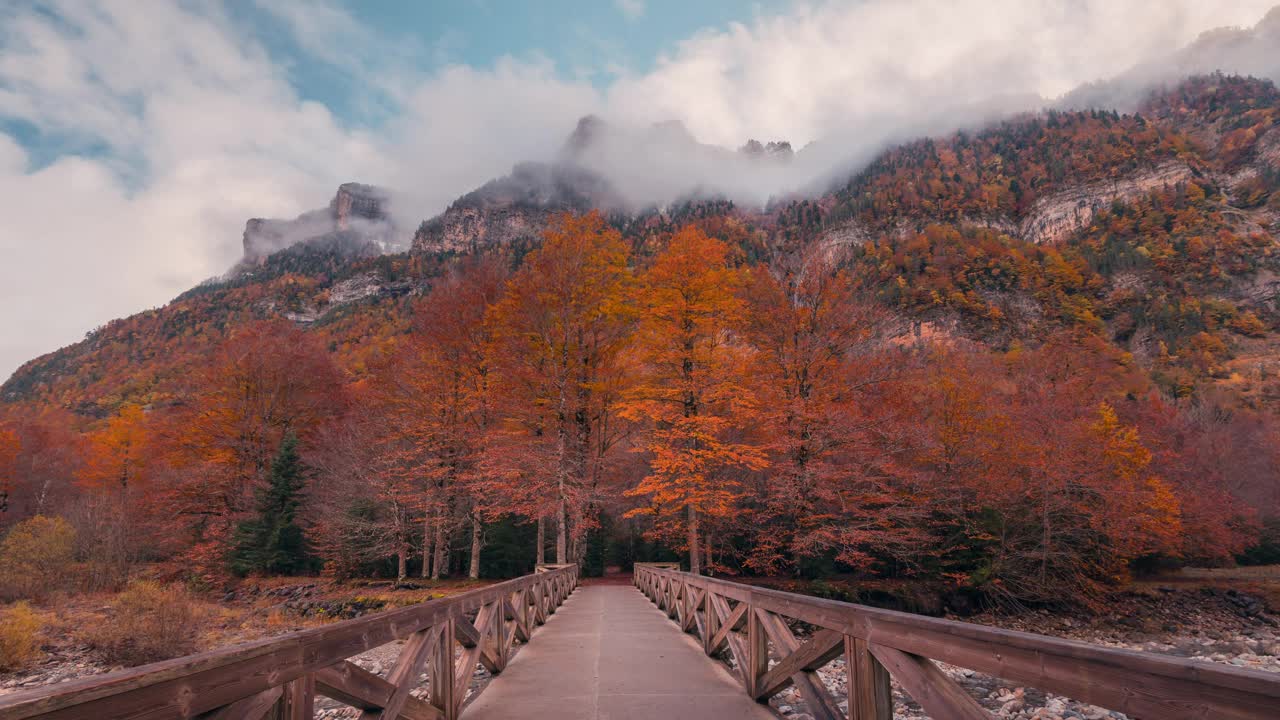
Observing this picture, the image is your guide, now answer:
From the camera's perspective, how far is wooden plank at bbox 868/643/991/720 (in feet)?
7.75

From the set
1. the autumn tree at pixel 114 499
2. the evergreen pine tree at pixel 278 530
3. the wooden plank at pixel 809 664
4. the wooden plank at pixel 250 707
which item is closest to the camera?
the wooden plank at pixel 250 707

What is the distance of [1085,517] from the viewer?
62.8ft

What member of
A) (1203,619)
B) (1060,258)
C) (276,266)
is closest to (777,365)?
(1203,619)

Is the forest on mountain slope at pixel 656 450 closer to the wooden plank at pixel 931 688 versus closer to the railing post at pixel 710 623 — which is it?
the railing post at pixel 710 623

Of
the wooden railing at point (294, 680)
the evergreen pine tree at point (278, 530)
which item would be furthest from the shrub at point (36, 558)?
the wooden railing at point (294, 680)

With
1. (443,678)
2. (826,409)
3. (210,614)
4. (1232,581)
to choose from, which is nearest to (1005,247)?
(1232,581)

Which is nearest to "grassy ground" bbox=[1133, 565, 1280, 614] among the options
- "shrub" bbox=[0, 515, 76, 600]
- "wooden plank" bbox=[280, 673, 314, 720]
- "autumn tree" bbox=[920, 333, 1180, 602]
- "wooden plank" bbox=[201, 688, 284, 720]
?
"autumn tree" bbox=[920, 333, 1180, 602]

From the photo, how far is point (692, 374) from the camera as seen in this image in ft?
52.3

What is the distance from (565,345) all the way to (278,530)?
1587 centimetres

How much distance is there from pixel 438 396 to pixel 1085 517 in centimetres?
2336

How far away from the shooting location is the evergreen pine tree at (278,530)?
22.4 meters

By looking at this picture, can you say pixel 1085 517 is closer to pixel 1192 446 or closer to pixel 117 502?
pixel 1192 446

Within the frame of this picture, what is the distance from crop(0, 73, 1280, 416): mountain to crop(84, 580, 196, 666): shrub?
1699 inches

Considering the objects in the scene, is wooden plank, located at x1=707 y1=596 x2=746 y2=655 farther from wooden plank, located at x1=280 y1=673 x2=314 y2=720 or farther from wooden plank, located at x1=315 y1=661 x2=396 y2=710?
wooden plank, located at x1=280 y1=673 x2=314 y2=720
